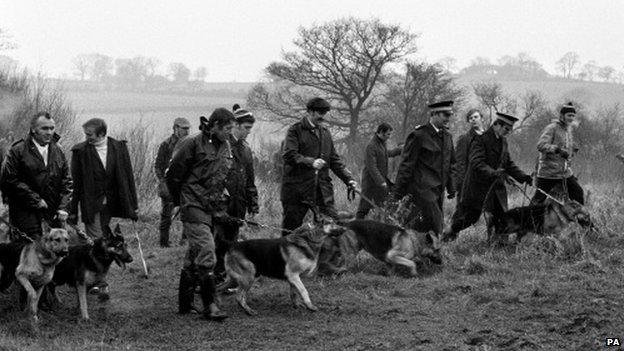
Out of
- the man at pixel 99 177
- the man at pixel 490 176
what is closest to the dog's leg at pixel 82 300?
the man at pixel 99 177

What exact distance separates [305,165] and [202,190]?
1852 mm

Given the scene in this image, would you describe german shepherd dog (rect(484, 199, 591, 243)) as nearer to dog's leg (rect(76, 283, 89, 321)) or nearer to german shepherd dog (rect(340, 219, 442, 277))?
german shepherd dog (rect(340, 219, 442, 277))

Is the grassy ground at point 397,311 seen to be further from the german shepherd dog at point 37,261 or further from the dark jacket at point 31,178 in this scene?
the dark jacket at point 31,178

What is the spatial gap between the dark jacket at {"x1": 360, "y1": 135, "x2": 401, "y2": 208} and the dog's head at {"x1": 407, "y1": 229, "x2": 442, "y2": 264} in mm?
2006

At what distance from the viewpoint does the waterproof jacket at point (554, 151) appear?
10359 mm

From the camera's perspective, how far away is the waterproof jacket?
1036 cm

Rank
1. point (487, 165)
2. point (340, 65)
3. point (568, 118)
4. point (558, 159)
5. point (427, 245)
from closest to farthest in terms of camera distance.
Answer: point (427, 245) → point (487, 165) → point (558, 159) → point (568, 118) → point (340, 65)

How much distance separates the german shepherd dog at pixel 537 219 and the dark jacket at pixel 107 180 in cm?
461

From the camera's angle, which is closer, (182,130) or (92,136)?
(92,136)

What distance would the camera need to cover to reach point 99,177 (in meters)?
8.02

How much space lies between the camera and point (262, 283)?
8.48m

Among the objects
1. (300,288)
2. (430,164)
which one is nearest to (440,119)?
(430,164)

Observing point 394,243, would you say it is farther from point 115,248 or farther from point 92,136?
point 92,136

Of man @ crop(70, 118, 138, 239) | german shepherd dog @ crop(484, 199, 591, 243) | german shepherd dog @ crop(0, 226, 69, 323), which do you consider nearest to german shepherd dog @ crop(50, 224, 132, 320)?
german shepherd dog @ crop(0, 226, 69, 323)
